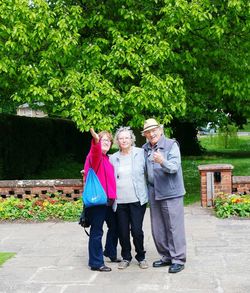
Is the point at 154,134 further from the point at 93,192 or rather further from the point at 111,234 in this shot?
the point at 111,234

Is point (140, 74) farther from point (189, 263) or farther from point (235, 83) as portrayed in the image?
point (189, 263)

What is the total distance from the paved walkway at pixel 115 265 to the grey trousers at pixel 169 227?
0.69 ft

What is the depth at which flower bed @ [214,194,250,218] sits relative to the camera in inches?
377

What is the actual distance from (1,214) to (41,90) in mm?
2475

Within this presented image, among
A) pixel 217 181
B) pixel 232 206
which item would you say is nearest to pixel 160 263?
pixel 232 206

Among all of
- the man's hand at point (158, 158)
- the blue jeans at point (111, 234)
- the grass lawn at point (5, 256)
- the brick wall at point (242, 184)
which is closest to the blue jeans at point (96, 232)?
the blue jeans at point (111, 234)

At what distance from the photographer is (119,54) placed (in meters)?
10.5

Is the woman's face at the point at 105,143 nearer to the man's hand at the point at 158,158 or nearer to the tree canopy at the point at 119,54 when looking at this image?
the man's hand at the point at 158,158

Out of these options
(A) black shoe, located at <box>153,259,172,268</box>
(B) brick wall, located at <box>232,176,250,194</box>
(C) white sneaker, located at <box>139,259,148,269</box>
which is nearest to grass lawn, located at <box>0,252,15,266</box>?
(C) white sneaker, located at <box>139,259,148,269</box>

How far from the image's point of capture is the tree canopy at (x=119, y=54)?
1056 cm

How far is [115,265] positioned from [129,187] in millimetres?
1038

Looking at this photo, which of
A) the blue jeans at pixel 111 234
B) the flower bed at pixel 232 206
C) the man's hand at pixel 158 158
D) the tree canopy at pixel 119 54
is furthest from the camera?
the tree canopy at pixel 119 54

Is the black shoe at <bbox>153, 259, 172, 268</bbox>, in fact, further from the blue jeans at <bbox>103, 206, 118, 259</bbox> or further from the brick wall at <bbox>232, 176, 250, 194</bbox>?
the brick wall at <bbox>232, 176, 250, 194</bbox>

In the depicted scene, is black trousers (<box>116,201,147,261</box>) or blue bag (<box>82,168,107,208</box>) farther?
black trousers (<box>116,201,147,261</box>)
